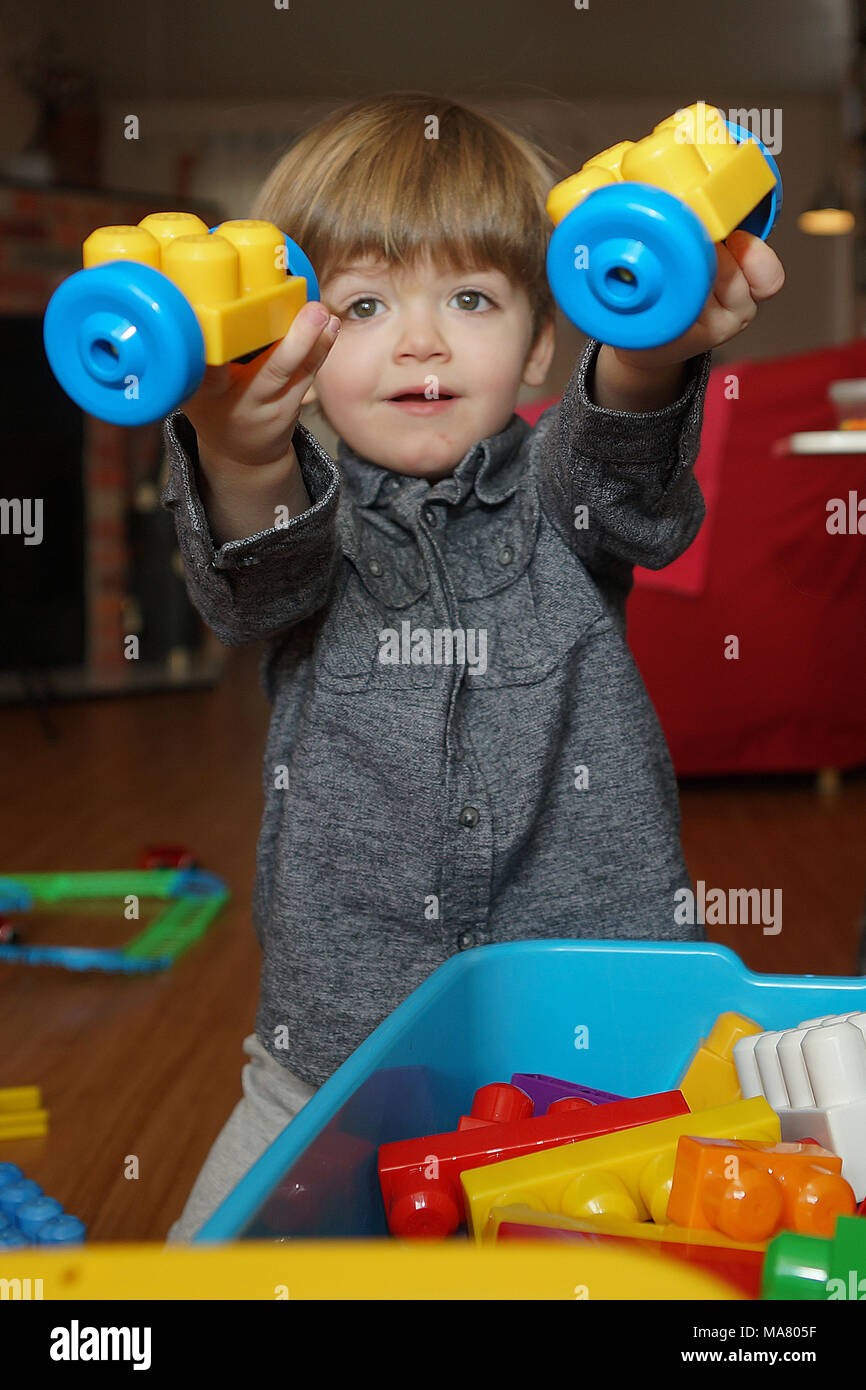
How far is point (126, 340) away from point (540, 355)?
1.61 feet

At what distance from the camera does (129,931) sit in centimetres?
181

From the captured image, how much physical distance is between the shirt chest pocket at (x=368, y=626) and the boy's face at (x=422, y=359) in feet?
0.21

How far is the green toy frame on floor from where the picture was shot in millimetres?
1663

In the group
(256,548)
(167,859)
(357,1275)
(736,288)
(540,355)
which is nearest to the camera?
(357,1275)

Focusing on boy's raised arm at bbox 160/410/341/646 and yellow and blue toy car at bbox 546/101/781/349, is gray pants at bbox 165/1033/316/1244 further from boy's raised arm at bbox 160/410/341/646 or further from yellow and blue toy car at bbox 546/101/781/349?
yellow and blue toy car at bbox 546/101/781/349

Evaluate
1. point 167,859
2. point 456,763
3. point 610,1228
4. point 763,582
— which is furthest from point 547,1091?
point 763,582

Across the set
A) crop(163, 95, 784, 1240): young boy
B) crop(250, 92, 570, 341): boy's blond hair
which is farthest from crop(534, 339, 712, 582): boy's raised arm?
crop(250, 92, 570, 341): boy's blond hair

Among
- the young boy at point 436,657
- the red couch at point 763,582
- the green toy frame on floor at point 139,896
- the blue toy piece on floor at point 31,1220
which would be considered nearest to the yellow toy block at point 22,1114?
the blue toy piece on floor at point 31,1220

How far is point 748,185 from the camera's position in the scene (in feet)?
1.54

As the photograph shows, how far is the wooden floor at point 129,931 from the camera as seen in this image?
121cm

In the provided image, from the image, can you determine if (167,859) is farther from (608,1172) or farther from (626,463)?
(608,1172)

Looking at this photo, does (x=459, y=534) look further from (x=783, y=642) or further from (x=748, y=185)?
(x=783, y=642)

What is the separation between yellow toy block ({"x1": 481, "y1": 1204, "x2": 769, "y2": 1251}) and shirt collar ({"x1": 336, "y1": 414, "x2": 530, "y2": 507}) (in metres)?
0.47
